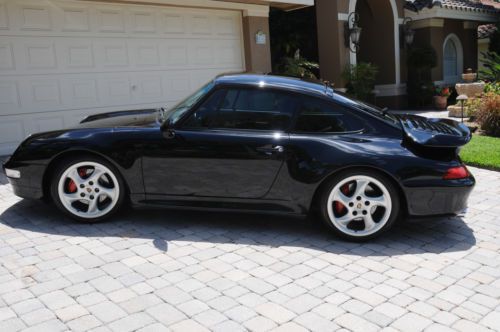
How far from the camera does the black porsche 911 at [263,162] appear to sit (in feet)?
13.1

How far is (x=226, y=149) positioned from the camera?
413cm

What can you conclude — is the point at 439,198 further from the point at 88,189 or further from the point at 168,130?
the point at 88,189

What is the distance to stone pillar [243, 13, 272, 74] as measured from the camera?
10523 mm

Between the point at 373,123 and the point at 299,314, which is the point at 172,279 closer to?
the point at 299,314

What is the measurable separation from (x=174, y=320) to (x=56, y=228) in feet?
6.50

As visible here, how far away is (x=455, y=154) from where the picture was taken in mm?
4102

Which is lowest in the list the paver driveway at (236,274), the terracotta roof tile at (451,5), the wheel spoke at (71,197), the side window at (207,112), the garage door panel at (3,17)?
the paver driveway at (236,274)

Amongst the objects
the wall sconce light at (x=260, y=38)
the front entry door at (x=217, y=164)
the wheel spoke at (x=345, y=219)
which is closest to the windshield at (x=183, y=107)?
the front entry door at (x=217, y=164)

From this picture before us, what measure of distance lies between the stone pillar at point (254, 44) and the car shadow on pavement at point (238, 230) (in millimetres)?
6324

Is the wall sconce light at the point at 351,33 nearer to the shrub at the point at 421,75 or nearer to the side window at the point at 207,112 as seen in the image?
the shrub at the point at 421,75

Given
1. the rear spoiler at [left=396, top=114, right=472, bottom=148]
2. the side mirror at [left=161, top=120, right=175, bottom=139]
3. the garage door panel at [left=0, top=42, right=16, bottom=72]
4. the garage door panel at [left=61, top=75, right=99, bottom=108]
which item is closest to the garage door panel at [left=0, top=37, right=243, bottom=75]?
the garage door panel at [left=0, top=42, right=16, bottom=72]

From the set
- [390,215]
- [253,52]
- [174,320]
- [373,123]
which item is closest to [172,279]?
[174,320]

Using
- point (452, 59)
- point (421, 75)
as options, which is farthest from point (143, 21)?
point (452, 59)

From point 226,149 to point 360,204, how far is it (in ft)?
4.06
